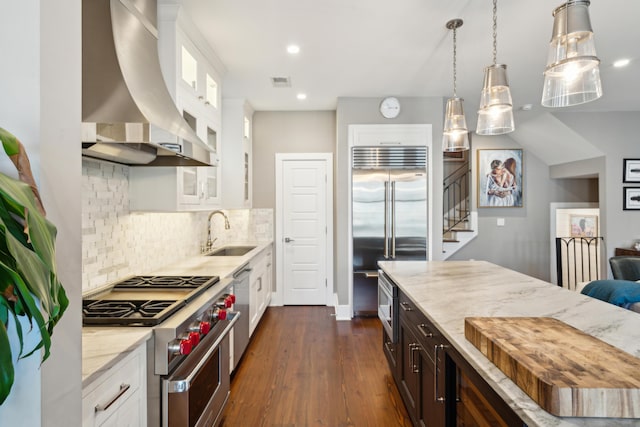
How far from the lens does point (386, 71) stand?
351 cm

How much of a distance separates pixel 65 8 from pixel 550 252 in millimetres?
6989

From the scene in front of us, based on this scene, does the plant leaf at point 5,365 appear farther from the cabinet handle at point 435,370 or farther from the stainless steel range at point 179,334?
the cabinet handle at point 435,370

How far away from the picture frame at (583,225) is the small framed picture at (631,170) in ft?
4.61

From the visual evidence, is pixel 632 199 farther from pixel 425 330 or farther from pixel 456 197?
pixel 425 330

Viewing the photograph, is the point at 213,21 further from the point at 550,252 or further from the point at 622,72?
the point at 550,252

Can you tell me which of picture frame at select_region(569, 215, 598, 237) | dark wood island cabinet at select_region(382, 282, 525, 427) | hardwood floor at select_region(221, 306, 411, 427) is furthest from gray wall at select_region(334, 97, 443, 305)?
picture frame at select_region(569, 215, 598, 237)

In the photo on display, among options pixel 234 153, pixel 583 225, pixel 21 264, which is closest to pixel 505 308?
pixel 21 264

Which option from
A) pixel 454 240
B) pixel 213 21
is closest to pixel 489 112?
pixel 213 21

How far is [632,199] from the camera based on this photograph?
479 cm

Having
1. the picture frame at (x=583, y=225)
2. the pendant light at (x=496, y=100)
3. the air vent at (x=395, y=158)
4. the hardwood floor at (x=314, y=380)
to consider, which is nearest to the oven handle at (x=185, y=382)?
the hardwood floor at (x=314, y=380)

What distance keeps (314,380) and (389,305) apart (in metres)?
0.93

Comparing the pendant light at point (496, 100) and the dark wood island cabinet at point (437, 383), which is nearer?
the dark wood island cabinet at point (437, 383)

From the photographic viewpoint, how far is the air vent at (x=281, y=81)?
12.1ft

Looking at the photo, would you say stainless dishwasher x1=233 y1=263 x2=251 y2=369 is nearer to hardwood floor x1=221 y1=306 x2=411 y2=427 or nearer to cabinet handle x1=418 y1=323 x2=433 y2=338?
hardwood floor x1=221 y1=306 x2=411 y2=427
